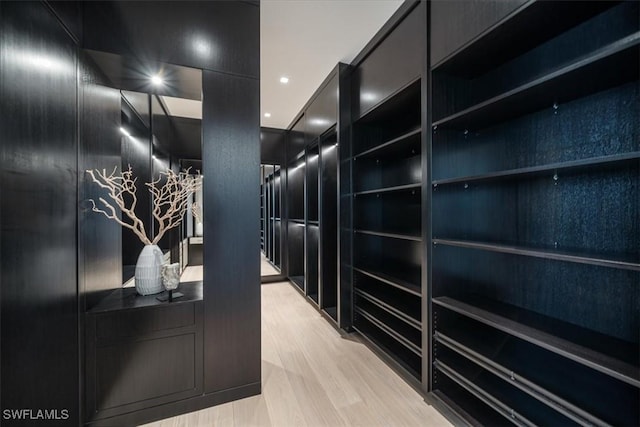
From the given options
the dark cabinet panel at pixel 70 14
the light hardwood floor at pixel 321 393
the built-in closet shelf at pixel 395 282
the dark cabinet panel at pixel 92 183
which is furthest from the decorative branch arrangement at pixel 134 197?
the built-in closet shelf at pixel 395 282

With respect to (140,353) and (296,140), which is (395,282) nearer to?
(140,353)

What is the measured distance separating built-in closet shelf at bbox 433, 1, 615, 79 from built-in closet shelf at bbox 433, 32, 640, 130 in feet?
0.78

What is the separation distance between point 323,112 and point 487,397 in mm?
3151

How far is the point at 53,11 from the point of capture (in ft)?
4.44

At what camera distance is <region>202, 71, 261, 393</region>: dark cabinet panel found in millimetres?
1889

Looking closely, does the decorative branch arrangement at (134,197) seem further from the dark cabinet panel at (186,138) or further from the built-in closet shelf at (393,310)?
the built-in closet shelf at (393,310)

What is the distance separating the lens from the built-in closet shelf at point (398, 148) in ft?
7.23

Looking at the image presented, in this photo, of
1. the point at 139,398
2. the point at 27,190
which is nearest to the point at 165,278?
the point at 139,398

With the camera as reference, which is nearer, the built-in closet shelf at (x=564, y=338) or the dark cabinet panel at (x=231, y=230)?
the built-in closet shelf at (x=564, y=338)

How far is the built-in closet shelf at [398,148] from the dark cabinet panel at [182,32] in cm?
125

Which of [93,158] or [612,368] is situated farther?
[93,158]

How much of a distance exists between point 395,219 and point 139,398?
2.61m

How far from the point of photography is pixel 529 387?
1.33 meters

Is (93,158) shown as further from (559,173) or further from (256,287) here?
(559,173)
